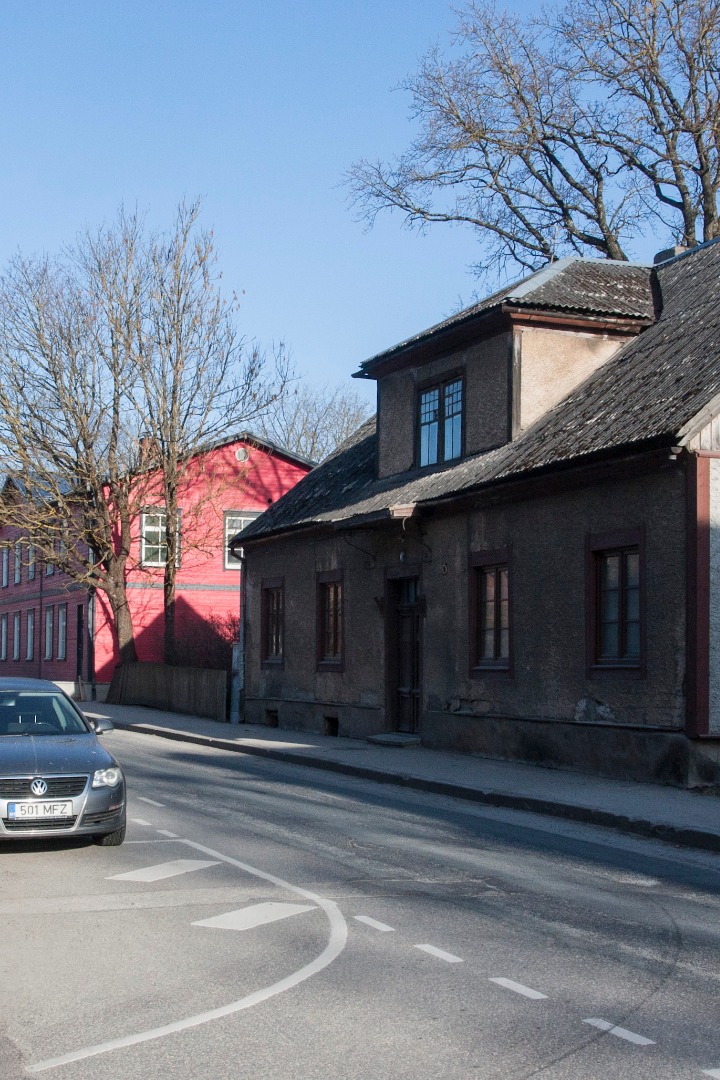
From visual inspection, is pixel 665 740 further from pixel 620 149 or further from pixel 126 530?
pixel 126 530

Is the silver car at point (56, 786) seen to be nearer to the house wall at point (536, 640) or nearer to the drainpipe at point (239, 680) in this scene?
the house wall at point (536, 640)

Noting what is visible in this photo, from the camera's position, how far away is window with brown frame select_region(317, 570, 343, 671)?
2480 cm

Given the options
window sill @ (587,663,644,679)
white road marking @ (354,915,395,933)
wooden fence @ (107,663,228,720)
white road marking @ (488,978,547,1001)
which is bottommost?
wooden fence @ (107,663,228,720)

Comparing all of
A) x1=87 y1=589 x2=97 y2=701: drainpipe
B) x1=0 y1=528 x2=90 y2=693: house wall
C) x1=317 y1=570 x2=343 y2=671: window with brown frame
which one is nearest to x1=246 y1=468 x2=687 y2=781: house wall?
x1=317 y1=570 x2=343 y2=671: window with brown frame

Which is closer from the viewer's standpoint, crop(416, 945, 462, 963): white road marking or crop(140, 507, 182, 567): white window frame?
crop(416, 945, 462, 963): white road marking

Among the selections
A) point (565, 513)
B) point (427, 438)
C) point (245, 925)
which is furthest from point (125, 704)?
point (245, 925)

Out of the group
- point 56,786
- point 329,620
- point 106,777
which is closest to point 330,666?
point 329,620

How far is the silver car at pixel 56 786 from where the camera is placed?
9961 mm

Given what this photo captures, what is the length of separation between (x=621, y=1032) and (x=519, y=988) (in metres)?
0.81

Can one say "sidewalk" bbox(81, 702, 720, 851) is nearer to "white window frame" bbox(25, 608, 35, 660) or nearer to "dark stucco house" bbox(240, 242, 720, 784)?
"dark stucco house" bbox(240, 242, 720, 784)

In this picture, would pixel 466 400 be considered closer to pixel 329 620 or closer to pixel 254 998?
pixel 329 620

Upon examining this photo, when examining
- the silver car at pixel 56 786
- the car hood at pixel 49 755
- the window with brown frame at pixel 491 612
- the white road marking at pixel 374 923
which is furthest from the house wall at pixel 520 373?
the white road marking at pixel 374 923

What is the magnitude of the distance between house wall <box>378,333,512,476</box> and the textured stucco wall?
564 centimetres

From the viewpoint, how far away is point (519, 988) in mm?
6328
